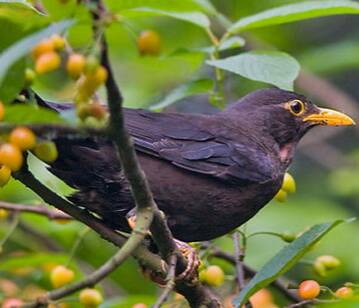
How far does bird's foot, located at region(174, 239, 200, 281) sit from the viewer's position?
4.01m

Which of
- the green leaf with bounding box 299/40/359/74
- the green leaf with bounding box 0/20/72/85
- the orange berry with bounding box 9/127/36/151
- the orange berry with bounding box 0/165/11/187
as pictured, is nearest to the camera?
the green leaf with bounding box 0/20/72/85

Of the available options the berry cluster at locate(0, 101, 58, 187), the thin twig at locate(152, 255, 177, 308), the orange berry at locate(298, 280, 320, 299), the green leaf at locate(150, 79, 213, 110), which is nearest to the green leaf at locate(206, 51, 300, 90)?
the green leaf at locate(150, 79, 213, 110)

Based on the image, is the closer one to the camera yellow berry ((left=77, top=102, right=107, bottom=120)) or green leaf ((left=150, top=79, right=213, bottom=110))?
yellow berry ((left=77, top=102, right=107, bottom=120))

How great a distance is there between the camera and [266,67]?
165 inches

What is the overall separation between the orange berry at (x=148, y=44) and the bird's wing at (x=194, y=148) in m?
2.10

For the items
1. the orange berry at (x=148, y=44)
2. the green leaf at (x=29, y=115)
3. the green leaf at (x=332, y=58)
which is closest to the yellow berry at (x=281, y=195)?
the orange berry at (x=148, y=44)

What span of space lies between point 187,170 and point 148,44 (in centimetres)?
225

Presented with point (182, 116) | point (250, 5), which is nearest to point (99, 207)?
point (182, 116)

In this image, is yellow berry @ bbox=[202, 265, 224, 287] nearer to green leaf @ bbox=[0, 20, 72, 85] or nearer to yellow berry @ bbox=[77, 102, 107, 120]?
yellow berry @ bbox=[77, 102, 107, 120]

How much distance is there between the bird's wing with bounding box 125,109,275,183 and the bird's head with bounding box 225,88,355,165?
451 millimetres

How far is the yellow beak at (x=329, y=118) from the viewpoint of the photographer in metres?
5.66

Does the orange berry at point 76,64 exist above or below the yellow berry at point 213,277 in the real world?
above

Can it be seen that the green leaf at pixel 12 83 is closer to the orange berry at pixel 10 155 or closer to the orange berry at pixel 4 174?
the orange berry at pixel 10 155

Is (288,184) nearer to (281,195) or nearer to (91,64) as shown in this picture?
(281,195)
